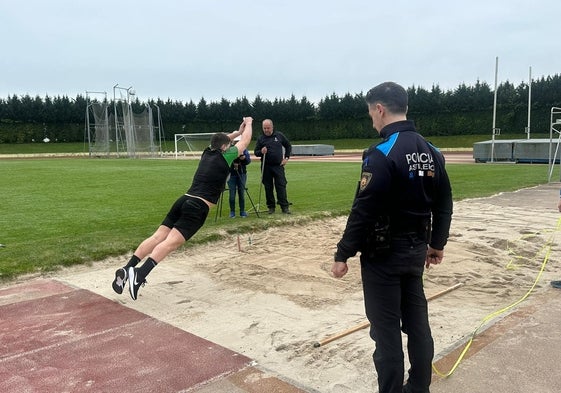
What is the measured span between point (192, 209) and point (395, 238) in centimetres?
313

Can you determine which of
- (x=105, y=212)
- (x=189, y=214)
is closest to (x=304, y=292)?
(x=189, y=214)

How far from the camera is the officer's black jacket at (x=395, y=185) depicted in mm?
2705

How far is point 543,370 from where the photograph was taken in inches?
136

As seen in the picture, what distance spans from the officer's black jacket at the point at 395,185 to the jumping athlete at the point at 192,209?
115 inches

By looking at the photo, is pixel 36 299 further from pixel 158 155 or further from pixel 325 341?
pixel 158 155

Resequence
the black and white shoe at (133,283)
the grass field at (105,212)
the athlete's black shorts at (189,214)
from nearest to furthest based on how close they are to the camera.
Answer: the black and white shoe at (133,283) → the athlete's black shorts at (189,214) → the grass field at (105,212)

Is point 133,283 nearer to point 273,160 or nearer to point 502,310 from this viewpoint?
point 502,310

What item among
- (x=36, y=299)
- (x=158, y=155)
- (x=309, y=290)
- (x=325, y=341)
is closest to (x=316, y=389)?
(x=325, y=341)

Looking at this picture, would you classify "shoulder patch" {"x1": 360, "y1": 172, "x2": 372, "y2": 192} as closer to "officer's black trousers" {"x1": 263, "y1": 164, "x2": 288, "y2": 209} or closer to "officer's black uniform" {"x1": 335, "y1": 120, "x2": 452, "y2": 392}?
"officer's black uniform" {"x1": 335, "y1": 120, "x2": 452, "y2": 392}

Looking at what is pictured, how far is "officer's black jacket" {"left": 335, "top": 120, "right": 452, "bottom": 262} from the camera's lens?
8.87 feet

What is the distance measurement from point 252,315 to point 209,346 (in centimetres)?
79

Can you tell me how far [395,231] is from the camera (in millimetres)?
2816

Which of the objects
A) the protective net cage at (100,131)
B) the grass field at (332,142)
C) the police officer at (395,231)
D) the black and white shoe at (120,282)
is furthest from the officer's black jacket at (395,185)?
the grass field at (332,142)

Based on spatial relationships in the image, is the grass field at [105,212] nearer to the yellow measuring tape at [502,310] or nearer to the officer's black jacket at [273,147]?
the officer's black jacket at [273,147]
